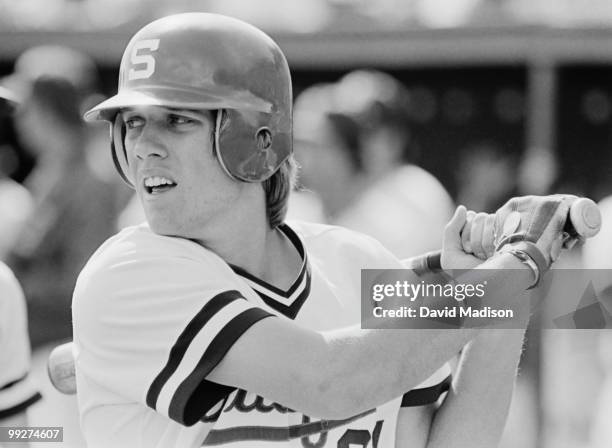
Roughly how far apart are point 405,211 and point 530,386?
1.37 m

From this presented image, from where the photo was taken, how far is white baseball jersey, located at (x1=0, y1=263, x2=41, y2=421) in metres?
3.33

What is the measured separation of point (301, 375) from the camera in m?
Result: 2.23

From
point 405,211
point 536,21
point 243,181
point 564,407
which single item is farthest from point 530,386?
point 243,181

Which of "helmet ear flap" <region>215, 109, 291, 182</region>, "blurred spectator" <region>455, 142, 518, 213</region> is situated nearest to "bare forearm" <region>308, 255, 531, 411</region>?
"helmet ear flap" <region>215, 109, 291, 182</region>

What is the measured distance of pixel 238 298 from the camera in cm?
233

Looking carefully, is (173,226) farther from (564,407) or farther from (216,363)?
(564,407)

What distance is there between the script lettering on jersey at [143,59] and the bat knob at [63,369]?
796 mm

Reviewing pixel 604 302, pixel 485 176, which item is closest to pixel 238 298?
pixel 604 302

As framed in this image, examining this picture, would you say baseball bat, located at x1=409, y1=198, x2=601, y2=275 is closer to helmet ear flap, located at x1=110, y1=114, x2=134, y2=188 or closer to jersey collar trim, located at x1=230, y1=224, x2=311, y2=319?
jersey collar trim, located at x1=230, y1=224, x2=311, y2=319

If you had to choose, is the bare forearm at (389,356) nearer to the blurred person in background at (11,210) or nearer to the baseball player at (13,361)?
the baseball player at (13,361)

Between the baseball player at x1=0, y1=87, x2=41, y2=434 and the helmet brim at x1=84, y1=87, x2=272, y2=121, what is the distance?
102cm

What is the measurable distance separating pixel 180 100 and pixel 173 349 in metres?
0.55

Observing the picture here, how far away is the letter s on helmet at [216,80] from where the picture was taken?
2465 millimetres

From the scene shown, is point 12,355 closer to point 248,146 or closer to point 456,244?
point 248,146
